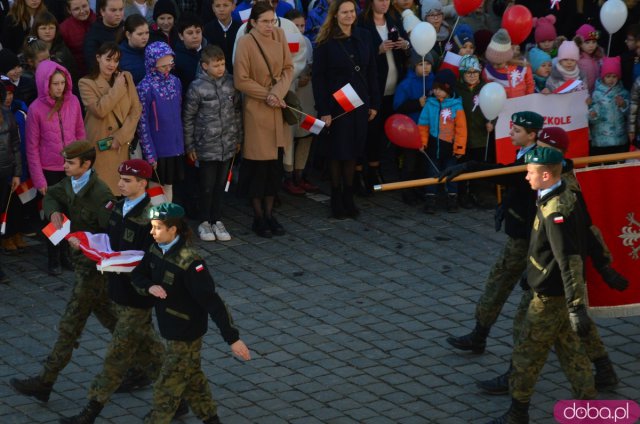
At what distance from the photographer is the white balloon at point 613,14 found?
13.7 m

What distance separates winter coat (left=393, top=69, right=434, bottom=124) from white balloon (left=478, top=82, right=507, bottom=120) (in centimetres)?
69

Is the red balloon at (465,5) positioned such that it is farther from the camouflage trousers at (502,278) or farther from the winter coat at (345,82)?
the camouflage trousers at (502,278)

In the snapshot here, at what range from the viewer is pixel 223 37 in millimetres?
12938

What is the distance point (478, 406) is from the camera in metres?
8.91

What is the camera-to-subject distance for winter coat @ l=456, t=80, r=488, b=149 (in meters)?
13.0

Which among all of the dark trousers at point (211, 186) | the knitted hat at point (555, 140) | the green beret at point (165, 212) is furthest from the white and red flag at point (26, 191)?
the knitted hat at point (555, 140)

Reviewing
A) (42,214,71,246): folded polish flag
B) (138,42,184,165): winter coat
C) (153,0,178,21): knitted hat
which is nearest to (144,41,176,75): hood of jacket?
(138,42,184,165): winter coat

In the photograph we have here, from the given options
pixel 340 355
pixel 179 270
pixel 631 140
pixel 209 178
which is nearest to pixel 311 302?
pixel 340 355

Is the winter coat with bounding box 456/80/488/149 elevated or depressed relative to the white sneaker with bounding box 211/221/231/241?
elevated

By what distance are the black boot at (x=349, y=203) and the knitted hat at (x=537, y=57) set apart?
2.51 metres

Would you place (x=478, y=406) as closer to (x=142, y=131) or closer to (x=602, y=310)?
(x=602, y=310)

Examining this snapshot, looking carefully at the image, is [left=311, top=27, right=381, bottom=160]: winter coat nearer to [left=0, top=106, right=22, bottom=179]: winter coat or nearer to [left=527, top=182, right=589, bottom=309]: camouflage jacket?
[left=0, top=106, right=22, bottom=179]: winter coat

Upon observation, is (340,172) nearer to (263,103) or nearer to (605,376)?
(263,103)

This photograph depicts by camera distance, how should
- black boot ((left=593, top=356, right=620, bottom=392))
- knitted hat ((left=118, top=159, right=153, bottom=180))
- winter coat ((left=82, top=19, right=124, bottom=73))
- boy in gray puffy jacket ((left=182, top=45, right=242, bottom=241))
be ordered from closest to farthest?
knitted hat ((left=118, top=159, right=153, bottom=180))
black boot ((left=593, top=356, right=620, bottom=392))
boy in gray puffy jacket ((left=182, top=45, right=242, bottom=241))
winter coat ((left=82, top=19, right=124, bottom=73))
